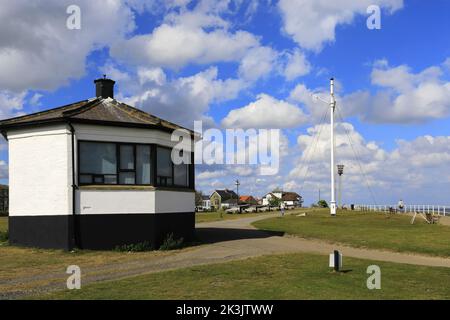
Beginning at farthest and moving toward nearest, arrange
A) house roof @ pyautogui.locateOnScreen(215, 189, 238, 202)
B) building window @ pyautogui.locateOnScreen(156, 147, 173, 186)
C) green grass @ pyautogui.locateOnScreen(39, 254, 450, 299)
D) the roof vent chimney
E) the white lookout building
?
house roof @ pyautogui.locateOnScreen(215, 189, 238, 202) < the roof vent chimney < building window @ pyautogui.locateOnScreen(156, 147, 173, 186) < the white lookout building < green grass @ pyautogui.locateOnScreen(39, 254, 450, 299)

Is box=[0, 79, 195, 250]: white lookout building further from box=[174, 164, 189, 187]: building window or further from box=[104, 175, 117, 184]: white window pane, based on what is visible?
box=[174, 164, 189, 187]: building window

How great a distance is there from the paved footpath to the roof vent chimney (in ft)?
25.1

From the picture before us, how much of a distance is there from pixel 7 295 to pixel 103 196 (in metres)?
8.01

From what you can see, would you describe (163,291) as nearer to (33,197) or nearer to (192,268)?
(192,268)

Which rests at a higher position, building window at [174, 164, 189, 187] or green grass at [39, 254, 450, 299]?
building window at [174, 164, 189, 187]

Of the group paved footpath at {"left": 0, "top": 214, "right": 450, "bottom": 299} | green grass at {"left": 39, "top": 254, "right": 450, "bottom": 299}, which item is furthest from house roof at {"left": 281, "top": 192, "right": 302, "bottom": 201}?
green grass at {"left": 39, "top": 254, "right": 450, "bottom": 299}

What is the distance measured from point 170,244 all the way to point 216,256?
9.23 ft

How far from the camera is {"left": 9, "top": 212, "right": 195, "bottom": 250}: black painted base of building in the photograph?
17.4 m

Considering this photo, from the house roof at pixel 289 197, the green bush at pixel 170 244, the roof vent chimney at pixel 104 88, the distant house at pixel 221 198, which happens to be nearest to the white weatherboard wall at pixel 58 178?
the green bush at pixel 170 244

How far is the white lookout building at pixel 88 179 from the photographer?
1750 centimetres

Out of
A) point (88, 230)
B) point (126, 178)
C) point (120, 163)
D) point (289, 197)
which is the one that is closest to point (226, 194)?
point (289, 197)

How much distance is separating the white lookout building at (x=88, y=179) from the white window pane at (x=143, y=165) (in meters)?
0.04
